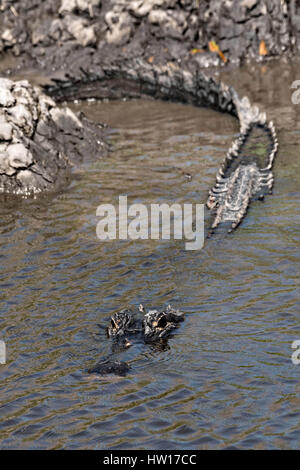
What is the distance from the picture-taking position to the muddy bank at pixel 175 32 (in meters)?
23.9

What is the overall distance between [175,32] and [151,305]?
16.9 m

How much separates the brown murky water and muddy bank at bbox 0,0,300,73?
32.3 ft

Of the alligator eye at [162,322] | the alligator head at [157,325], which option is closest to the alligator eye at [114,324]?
the alligator head at [157,325]

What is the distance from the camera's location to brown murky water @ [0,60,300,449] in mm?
6648

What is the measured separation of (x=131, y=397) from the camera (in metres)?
7.05

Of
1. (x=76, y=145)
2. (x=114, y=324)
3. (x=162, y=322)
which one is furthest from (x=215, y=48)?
(x=114, y=324)

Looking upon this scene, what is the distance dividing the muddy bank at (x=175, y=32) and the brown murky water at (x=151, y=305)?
9.86 meters

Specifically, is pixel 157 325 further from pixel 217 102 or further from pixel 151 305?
pixel 217 102

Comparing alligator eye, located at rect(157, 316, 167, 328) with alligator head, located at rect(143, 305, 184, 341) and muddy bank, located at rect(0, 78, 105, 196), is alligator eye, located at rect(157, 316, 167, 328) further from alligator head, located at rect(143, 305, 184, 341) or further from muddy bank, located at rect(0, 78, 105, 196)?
muddy bank, located at rect(0, 78, 105, 196)

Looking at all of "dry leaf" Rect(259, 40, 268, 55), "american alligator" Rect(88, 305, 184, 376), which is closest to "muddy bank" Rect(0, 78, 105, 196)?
"american alligator" Rect(88, 305, 184, 376)

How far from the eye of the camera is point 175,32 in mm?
23938

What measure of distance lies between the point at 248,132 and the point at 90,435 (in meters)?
11.5

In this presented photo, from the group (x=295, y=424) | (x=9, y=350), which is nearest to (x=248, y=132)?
(x=9, y=350)

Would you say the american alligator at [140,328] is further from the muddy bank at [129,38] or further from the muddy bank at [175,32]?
the muddy bank at [175,32]
